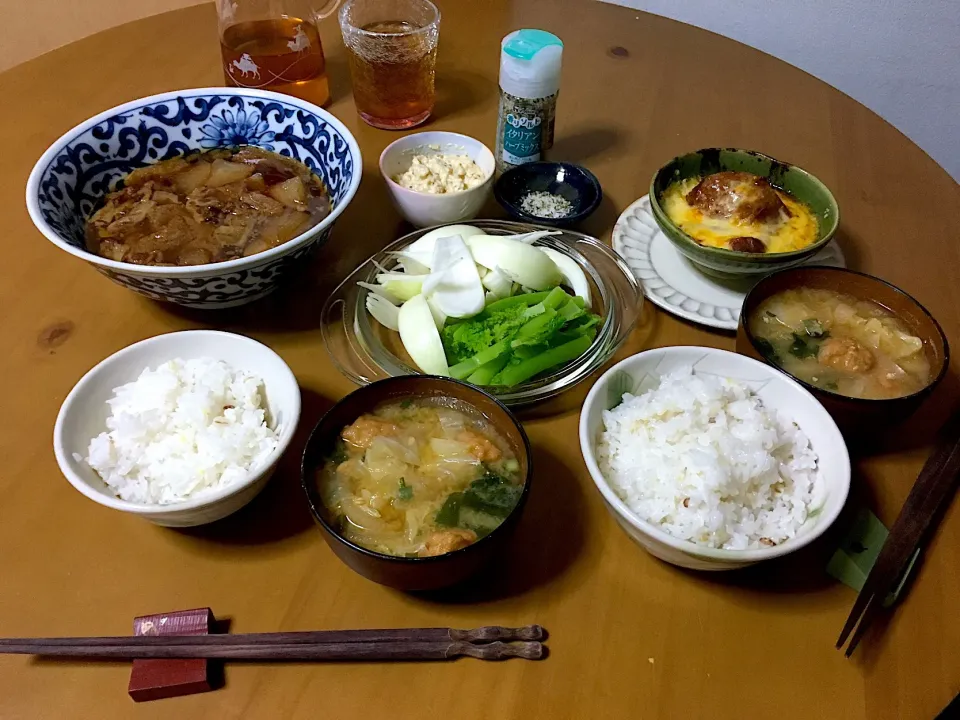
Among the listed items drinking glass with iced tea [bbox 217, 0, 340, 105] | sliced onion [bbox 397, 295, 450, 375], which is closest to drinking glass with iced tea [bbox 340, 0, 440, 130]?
drinking glass with iced tea [bbox 217, 0, 340, 105]

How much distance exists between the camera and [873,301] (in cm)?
131

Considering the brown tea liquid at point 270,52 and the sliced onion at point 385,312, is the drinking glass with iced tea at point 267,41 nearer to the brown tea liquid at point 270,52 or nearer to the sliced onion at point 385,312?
the brown tea liquid at point 270,52

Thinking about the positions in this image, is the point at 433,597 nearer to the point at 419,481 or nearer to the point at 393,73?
the point at 419,481

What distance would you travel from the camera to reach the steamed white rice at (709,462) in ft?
3.34

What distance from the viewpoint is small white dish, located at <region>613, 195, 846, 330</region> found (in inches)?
55.5

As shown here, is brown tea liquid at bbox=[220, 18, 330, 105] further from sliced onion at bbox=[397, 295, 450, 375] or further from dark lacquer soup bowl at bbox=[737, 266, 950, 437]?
dark lacquer soup bowl at bbox=[737, 266, 950, 437]

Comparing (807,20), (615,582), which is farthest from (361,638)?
(807,20)

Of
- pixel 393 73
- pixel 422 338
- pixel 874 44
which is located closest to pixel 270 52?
pixel 393 73

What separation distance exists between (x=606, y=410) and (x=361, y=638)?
51cm

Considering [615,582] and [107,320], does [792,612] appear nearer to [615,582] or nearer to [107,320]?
[615,582]

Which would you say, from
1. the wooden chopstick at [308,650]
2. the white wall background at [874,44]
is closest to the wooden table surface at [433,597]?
the wooden chopstick at [308,650]

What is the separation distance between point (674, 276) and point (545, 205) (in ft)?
1.10

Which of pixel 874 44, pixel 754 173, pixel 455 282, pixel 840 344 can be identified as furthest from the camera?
pixel 874 44

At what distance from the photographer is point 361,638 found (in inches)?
36.5
